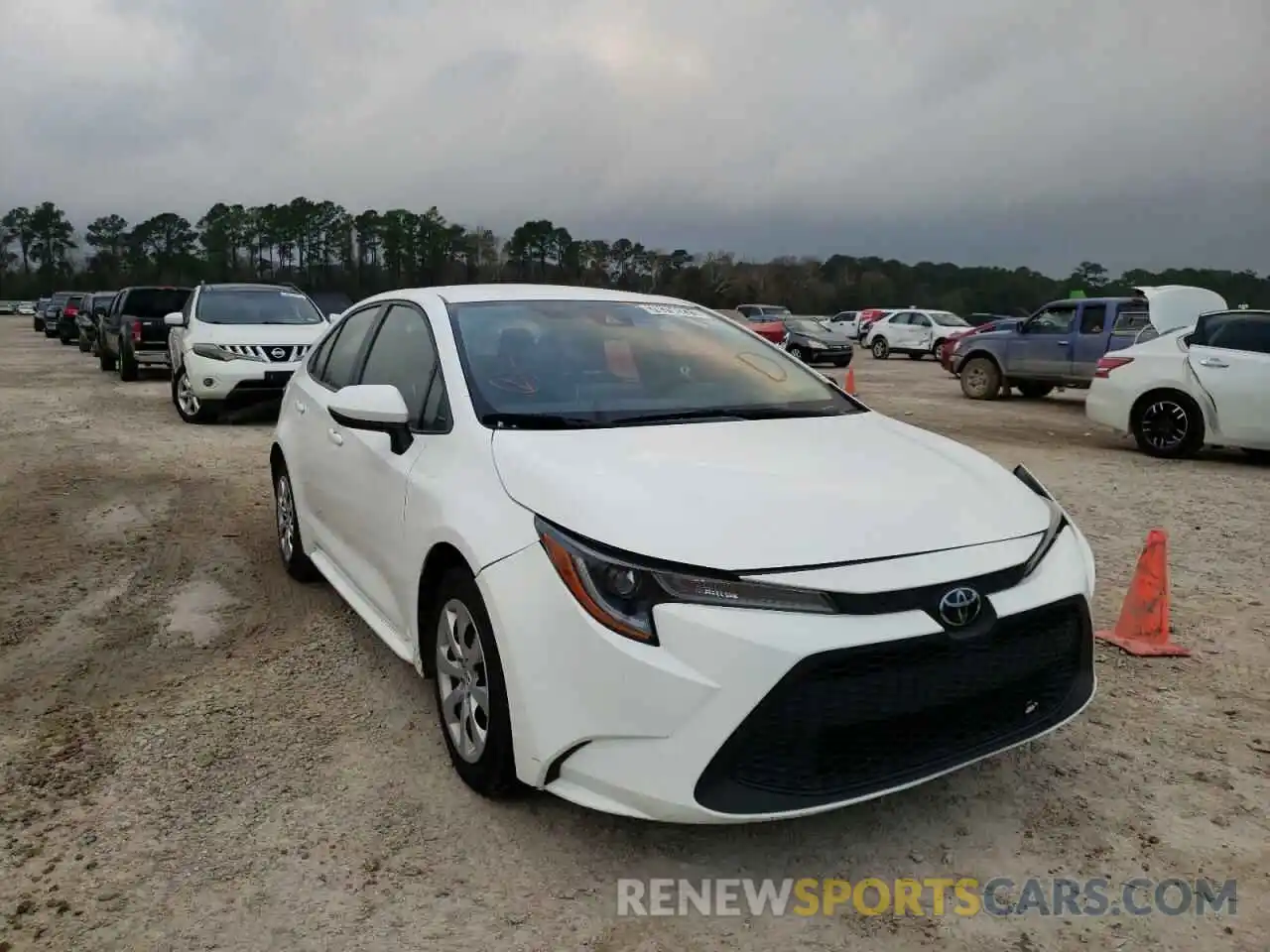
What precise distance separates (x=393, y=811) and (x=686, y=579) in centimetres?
131

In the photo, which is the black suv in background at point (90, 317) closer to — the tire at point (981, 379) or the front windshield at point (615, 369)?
the tire at point (981, 379)

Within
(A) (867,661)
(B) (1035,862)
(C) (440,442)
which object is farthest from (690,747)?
(C) (440,442)

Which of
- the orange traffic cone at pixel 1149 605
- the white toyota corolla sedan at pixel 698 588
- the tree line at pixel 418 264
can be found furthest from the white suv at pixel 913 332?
the white toyota corolla sedan at pixel 698 588

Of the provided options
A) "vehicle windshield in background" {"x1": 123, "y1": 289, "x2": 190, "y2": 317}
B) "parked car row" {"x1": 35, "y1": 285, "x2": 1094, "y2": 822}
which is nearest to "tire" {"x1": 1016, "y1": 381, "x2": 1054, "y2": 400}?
"parked car row" {"x1": 35, "y1": 285, "x2": 1094, "y2": 822}

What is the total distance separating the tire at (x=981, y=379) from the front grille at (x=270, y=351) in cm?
1108

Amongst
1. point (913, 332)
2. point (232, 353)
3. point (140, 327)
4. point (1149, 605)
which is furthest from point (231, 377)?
point (913, 332)

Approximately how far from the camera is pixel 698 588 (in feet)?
8.07

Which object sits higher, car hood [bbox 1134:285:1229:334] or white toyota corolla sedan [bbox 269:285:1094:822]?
car hood [bbox 1134:285:1229:334]

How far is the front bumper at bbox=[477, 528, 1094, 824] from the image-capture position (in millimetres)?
2396

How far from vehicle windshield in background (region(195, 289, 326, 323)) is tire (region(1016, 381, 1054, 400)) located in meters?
11.4

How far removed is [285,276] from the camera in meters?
58.7

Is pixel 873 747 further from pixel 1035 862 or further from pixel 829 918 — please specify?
pixel 1035 862

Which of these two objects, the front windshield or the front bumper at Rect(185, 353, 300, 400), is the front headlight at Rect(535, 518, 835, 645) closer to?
the front windshield

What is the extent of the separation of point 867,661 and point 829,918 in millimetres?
703
